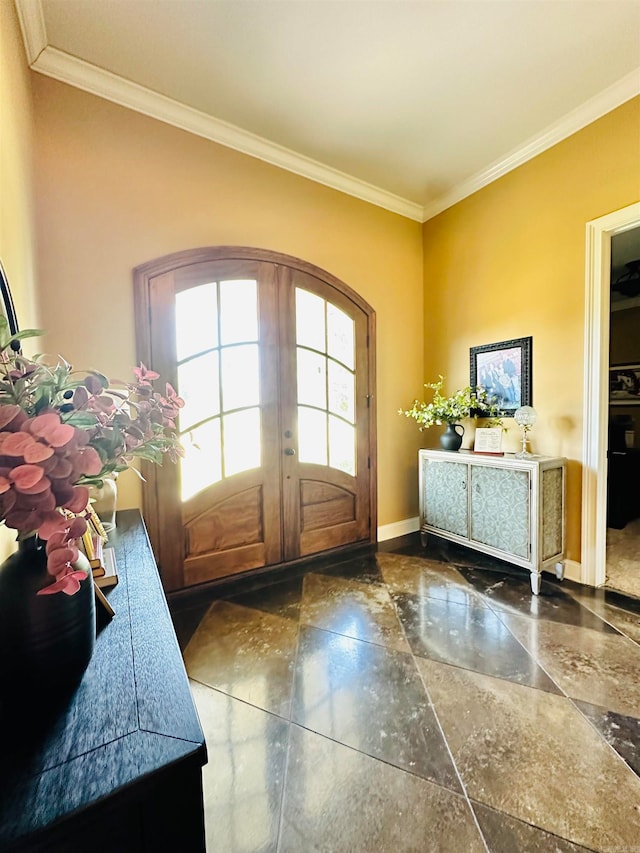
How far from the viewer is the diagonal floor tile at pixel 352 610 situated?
1.89 m

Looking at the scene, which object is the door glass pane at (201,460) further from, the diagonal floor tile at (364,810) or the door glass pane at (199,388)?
the diagonal floor tile at (364,810)

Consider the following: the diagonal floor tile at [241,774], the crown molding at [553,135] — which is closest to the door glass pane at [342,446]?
the diagonal floor tile at [241,774]

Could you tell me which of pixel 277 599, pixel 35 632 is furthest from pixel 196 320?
pixel 35 632

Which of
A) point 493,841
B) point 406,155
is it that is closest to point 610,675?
point 493,841

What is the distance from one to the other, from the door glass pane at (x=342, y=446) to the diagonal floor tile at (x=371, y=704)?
4.40 ft

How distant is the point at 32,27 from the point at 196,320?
147 centimetres

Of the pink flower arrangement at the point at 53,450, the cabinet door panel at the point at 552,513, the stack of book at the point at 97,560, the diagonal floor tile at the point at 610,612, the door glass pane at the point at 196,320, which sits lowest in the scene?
the diagonal floor tile at the point at 610,612

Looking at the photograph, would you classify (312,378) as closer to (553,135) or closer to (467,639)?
(467,639)

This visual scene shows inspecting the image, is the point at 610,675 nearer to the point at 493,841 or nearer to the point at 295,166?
the point at 493,841

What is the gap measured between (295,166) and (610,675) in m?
3.56

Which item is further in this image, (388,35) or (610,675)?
(388,35)

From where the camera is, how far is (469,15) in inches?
66.3

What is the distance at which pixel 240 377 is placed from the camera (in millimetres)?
2441

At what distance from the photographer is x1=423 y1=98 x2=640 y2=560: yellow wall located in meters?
2.19
